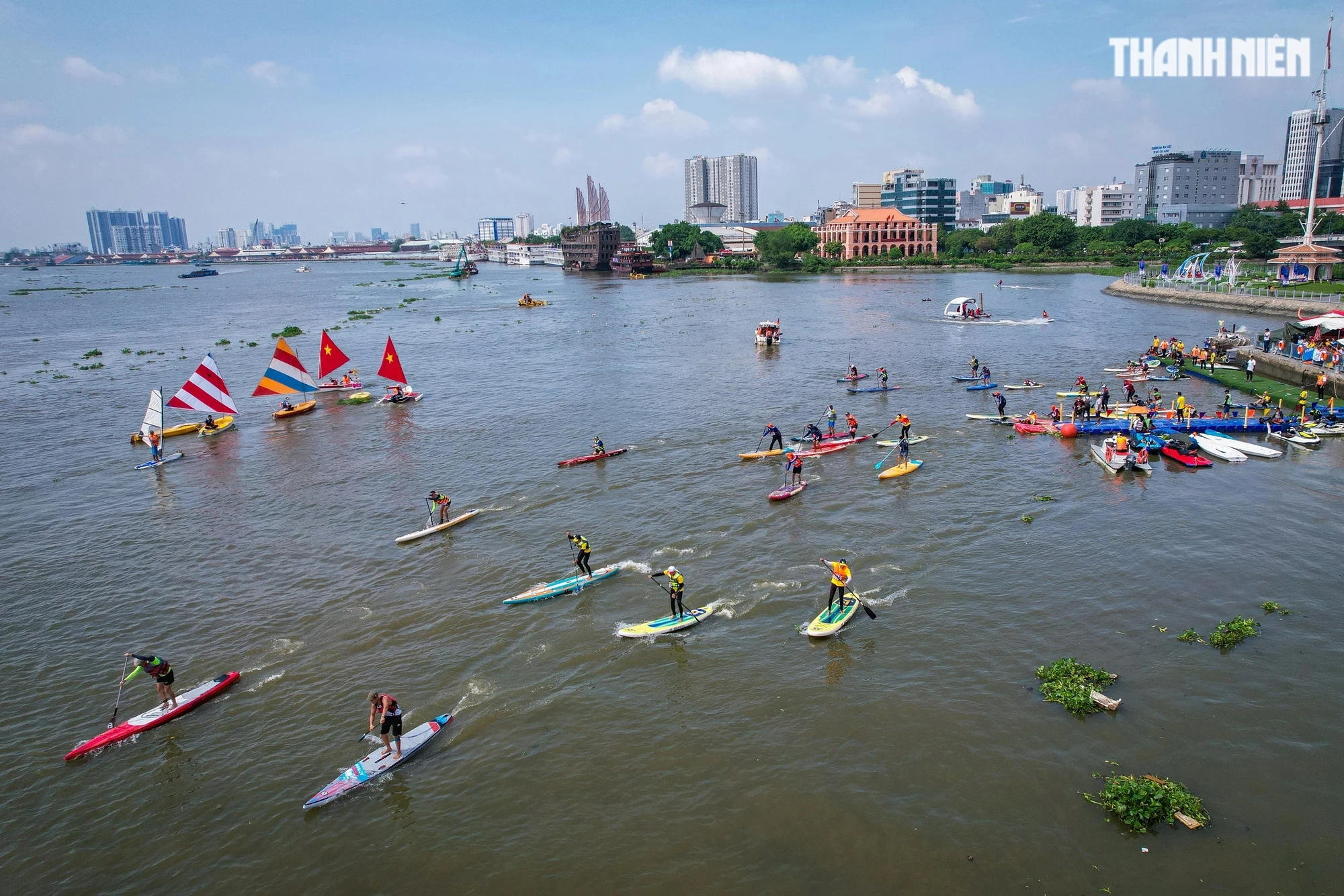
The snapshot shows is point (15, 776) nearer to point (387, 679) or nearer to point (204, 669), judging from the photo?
point (204, 669)

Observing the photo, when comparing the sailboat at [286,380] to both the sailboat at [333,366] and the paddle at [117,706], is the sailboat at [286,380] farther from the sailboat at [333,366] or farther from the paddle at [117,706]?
the paddle at [117,706]

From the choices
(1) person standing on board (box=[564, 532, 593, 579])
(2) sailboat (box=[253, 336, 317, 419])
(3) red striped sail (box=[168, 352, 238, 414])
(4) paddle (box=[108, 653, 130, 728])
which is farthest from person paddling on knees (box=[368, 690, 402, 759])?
(2) sailboat (box=[253, 336, 317, 419])

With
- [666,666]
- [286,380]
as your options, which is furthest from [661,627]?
[286,380]

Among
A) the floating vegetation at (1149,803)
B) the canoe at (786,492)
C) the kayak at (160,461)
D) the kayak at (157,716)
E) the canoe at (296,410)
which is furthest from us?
the canoe at (296,410)

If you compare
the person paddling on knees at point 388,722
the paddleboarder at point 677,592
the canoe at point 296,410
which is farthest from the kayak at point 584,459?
the canoe at point 296,410

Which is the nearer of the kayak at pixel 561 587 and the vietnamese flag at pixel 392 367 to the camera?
the kayak at pixel 561 587

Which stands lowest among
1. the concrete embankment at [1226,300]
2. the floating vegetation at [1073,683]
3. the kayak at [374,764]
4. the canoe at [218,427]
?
the kayak at [374,764]

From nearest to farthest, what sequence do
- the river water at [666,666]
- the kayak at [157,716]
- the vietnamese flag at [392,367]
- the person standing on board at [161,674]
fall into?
the river water at [666,666], the kayak at [157,716], the person standing on board at [161,674], the vietnamese flag at [392,367]

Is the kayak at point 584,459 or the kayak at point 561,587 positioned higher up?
the kayak at point 584,459
